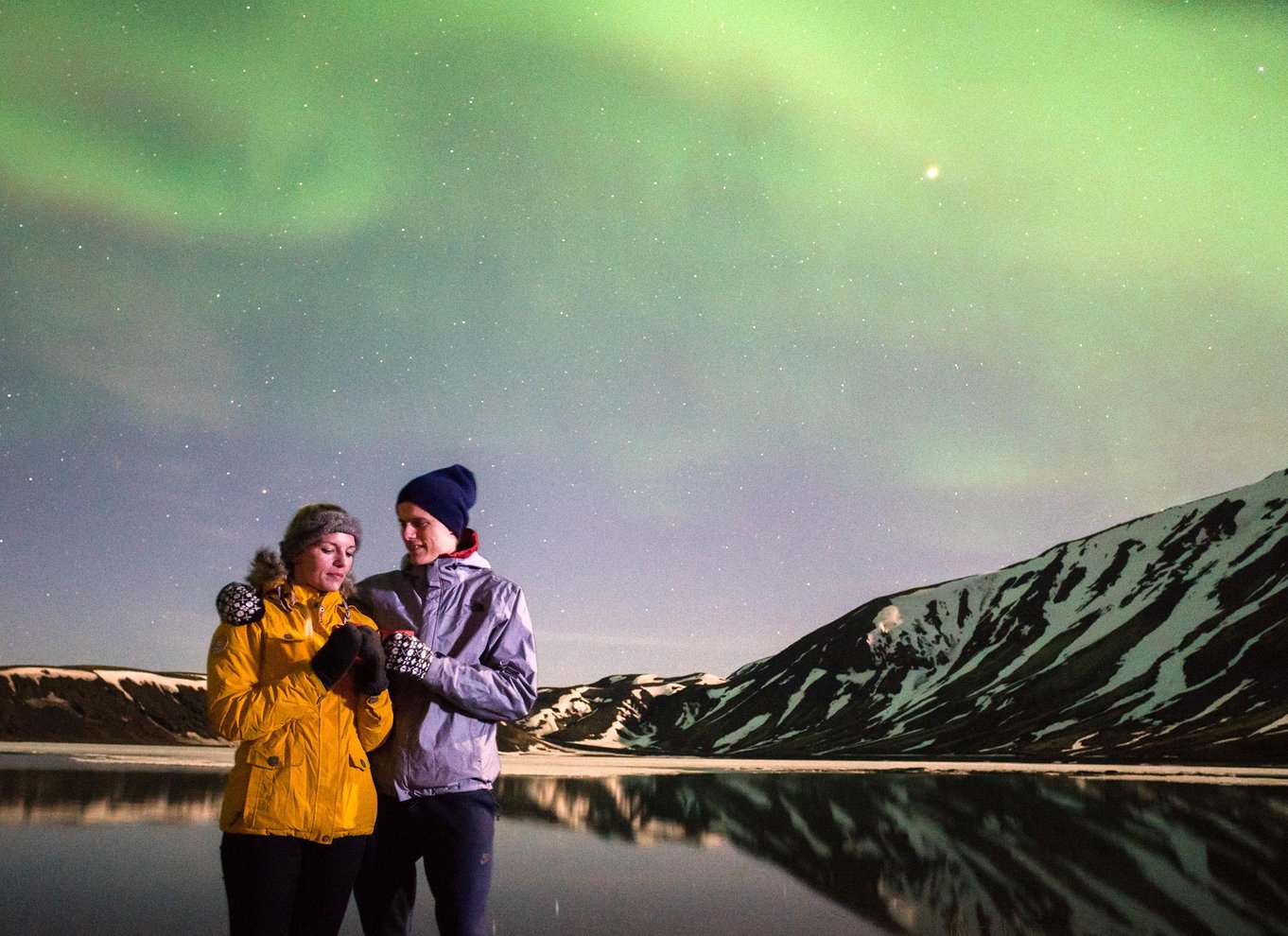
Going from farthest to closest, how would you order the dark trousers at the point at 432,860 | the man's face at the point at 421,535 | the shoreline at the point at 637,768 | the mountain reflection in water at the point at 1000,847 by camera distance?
the shoreline at the point at 637,768 < the mountain reflection in water at the point at 1000,847 < the man's face at the point at 421,535 < the dark trousers at the point at 432,860

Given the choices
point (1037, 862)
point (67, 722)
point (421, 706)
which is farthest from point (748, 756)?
point (421, 706)

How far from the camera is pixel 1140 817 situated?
22.9 meters

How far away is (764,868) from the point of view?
13.5 meters

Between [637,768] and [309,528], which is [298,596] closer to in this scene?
[309,528]

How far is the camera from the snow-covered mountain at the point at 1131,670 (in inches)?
4518

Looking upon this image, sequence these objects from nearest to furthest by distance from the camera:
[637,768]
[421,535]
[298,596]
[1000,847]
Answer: [298,596] → [421,535] → [1000,847] → [637,768]

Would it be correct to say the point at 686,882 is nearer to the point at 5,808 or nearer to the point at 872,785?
the point at 5,808

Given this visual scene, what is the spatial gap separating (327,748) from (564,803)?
74.7 ft

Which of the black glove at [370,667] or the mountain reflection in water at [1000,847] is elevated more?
the black glove at [370,667]

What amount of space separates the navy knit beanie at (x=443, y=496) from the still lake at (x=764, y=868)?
16.4 feet

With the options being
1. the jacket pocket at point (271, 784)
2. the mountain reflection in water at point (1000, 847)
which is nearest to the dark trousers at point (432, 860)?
the jacket pocket at point (271, 784)

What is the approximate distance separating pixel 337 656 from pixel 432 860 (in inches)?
42.8

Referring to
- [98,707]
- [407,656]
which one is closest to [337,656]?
[407,656]

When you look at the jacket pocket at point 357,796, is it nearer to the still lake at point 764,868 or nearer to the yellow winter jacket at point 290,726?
the yellow winter jacket at point 290,726
